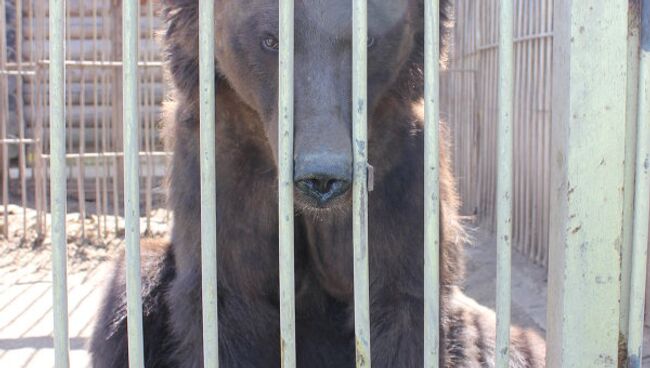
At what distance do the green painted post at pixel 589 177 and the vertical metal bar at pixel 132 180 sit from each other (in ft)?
3.66

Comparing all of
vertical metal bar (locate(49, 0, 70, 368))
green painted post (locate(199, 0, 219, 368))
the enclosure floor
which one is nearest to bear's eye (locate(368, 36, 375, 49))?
green painted post (locate(199, 0, 219, 368))

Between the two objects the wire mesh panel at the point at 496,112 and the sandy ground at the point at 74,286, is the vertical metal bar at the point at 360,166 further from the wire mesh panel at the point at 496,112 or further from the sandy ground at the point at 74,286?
the wire mesh panel at the point at 496,112

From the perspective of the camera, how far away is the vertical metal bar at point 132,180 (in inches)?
79.4

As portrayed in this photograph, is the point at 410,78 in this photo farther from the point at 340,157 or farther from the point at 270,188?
the point at 340,157

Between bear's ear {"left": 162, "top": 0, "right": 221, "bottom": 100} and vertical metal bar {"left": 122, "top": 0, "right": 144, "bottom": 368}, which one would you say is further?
bear's ear {"left": 162, "top": 0, "right": 221, "bottom": 100}

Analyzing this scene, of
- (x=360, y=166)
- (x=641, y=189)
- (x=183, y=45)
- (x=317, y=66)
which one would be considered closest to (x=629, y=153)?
(x=641, y=189)

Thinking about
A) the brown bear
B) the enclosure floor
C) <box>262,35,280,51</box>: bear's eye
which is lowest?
the enclosure floor

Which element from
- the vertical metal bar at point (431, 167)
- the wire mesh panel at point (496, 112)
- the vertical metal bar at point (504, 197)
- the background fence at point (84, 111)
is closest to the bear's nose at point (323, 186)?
the vertical metal bar at point (431, 167)

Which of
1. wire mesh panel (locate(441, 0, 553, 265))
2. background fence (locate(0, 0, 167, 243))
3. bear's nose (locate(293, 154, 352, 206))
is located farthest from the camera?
background fence (locate(0, 0, 167, 243))

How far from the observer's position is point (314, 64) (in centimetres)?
250

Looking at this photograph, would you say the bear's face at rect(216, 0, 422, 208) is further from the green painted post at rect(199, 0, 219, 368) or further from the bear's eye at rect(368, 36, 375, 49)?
the green painted post at rect(199, 0, 219, 368)

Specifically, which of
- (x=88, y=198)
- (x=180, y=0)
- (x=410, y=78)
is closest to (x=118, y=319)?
(x=180, y=0)

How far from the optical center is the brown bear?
294 cm

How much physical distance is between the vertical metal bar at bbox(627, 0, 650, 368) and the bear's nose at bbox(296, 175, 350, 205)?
76 cm
